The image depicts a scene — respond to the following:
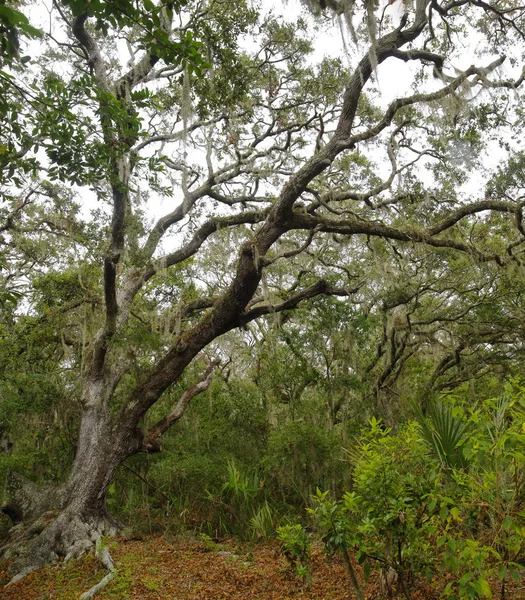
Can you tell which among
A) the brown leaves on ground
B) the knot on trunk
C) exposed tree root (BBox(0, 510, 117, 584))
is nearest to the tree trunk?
exposed tree root (BBox(0, 510, 117, 584))

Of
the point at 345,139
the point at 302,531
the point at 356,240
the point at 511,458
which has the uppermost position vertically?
the point at 356,240

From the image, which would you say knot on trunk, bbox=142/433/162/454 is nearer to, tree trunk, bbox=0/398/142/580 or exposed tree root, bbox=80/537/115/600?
tree trunk, bbox=0/398/142/580

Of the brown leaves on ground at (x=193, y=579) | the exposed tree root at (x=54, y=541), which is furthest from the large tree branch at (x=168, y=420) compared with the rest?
Result: the brown leaves on ground at (x=193, y=579)

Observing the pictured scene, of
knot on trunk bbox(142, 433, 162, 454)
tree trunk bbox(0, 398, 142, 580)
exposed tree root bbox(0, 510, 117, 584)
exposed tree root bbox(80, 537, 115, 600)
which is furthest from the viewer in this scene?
knot on trunk bbox(142, 433, 162, 454)

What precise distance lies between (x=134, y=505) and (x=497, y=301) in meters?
7.74

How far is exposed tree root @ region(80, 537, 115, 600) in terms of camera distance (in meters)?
4.59

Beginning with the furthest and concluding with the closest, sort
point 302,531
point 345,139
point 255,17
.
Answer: point 255,17 → point 345,139 → point 302,531

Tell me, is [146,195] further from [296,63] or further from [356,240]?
[356,240]

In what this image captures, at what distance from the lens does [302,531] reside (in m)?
4.45

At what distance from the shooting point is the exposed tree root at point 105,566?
15.0 feet

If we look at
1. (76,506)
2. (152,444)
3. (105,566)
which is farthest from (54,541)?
(152,444)

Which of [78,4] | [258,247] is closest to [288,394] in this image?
[258,247]

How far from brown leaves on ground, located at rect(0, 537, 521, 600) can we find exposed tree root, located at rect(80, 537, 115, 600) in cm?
7

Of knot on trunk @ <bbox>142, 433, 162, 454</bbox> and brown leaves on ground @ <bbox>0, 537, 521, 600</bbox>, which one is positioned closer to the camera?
brown leaves on ground @ <bbox>0, 537, 521, 600</bbox>
